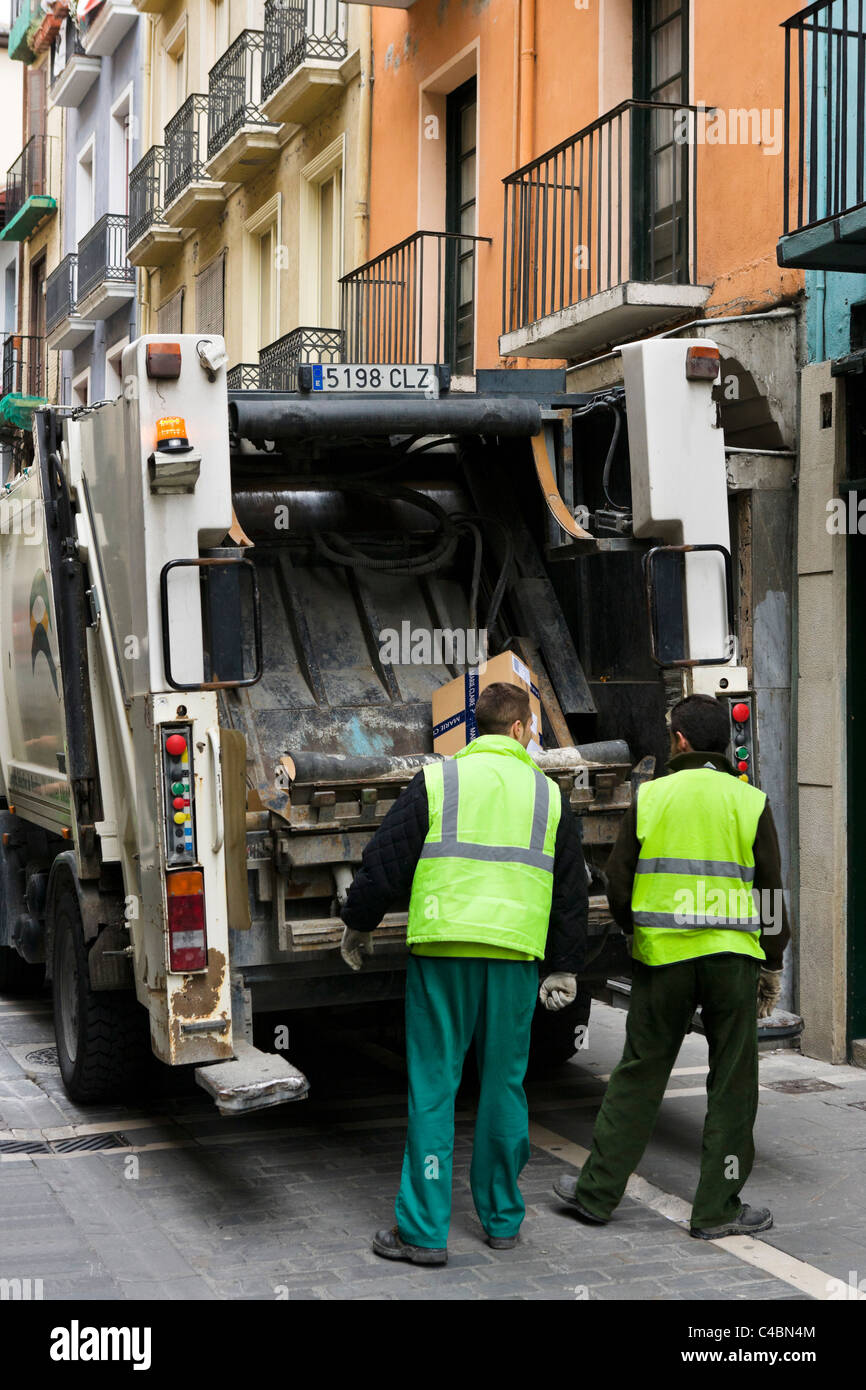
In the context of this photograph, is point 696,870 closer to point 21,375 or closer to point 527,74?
point 527,74

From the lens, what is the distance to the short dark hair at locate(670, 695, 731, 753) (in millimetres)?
5340

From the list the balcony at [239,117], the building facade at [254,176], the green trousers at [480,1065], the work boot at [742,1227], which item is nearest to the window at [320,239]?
the building facade at [254,176]

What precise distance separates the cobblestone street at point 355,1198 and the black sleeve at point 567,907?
84cm

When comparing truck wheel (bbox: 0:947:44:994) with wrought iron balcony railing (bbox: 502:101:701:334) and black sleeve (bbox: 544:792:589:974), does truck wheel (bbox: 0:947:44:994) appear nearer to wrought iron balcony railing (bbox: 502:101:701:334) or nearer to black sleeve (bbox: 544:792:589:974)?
black sleeve (bbox: 544:792:589:974)

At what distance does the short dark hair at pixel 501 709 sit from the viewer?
5121 mm

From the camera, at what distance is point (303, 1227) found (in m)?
5.24

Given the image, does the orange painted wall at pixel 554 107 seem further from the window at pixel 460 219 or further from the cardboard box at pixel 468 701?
the cardboard box at pixel 468 701

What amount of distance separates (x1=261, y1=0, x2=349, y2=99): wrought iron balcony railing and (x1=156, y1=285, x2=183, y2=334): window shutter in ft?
13.5

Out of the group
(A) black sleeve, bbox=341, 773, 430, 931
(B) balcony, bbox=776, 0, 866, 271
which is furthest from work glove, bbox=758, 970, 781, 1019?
(B) balcony, bbox=776, 0, 866, 271

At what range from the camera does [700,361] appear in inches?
240

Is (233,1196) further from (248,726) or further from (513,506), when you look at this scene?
(513,506)

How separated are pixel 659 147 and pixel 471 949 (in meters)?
6.51

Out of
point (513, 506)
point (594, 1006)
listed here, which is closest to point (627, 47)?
point (513, 506)

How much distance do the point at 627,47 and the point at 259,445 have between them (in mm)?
5126
